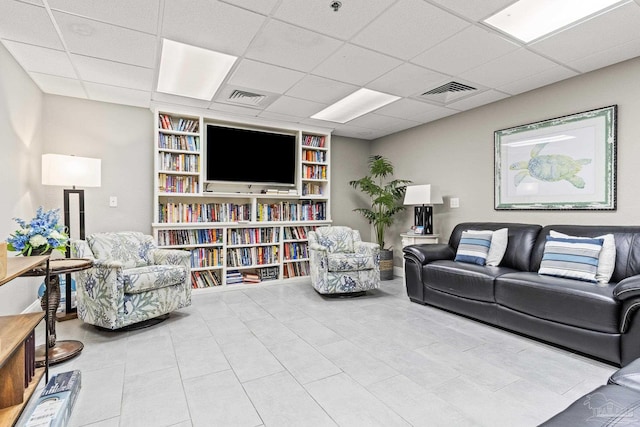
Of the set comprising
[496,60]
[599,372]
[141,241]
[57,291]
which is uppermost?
[496,60]

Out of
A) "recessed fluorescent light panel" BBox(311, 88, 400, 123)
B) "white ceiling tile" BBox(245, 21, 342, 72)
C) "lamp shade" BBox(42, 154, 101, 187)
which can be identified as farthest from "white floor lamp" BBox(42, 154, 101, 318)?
"recessed fluorescent light panel" BBox(311, 88, 400, 123)

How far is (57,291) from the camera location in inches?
96.8

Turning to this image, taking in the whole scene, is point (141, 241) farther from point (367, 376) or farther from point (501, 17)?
point (501, 17)

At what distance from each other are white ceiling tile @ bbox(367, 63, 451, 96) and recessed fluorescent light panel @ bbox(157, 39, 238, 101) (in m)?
1.47

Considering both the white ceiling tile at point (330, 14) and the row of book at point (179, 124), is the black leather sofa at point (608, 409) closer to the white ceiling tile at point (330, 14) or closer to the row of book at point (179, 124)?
the white ceiling tile at point (330, 14)

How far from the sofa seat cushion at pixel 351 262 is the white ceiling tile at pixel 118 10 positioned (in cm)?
273

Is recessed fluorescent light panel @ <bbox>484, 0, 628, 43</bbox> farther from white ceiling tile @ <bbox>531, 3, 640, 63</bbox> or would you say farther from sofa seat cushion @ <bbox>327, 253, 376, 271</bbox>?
sofa seat cushion @ <bbox>327, 253, 376, 271</bbox>

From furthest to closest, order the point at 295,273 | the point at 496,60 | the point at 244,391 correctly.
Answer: the point at 295,273 → the point at 496,60 → the point at 244,391

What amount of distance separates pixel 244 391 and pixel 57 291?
5.52ft

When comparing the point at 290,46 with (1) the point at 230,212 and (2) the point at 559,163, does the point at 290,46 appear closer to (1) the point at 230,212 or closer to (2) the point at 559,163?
(1) the point at 230,212

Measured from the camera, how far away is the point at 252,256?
4.61 metres

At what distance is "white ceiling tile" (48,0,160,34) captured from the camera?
2.08 metres

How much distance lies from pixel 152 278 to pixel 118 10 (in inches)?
79.2

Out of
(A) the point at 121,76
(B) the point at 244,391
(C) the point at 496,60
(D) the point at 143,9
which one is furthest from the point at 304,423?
(A) the point at 121,76
